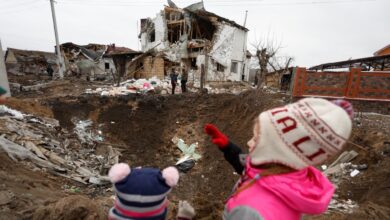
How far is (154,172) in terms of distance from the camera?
1506 millimetres

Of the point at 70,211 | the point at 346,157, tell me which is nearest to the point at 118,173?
the point at 70,211

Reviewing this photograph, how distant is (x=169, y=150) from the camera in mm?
8445

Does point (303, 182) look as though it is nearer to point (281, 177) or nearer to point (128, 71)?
point (281, 177)

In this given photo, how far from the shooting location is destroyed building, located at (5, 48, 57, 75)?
29469 millimetres

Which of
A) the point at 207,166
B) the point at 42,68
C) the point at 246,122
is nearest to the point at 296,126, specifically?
the point at 207,166

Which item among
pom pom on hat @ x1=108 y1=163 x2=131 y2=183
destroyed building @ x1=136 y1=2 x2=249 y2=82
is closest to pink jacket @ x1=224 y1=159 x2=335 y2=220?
pom pom on hat @ x1=108 y1=163 x2=131 y2=183

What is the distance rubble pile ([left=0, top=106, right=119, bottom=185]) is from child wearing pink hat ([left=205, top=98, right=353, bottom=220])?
4.90 meters

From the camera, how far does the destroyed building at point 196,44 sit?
21.3 m

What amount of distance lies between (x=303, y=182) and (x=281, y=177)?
0.41ft

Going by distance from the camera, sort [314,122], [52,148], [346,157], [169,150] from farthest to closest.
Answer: [169,150] < [52,148] < [346,157] < [314,122]

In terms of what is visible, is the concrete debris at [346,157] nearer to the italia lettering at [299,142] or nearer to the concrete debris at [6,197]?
the italia lettering at [299,142]

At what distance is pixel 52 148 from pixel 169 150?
3628 mm

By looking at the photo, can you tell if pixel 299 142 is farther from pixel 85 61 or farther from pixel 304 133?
pixel 85 61

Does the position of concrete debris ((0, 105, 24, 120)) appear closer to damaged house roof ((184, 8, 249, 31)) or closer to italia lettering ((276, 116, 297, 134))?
italia lettering ((276, 116, 297, 134))
